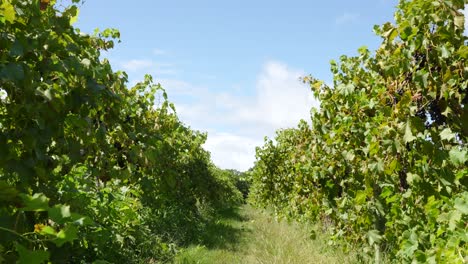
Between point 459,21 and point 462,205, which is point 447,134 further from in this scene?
point 459,21

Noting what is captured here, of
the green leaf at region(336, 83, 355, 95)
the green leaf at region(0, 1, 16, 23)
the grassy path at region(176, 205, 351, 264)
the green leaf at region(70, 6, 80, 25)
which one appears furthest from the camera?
the grassy path at region(176, 205, 351, 264)

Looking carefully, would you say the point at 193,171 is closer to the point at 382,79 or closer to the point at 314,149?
the point at 314,149

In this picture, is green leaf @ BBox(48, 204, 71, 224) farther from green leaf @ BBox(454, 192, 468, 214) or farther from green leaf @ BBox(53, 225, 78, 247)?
green leaf @ BBox(454, 192, 468, 214)

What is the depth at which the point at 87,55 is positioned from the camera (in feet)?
8.37

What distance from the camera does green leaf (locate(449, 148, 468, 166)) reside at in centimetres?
277

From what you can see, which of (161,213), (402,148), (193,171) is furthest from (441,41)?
(193,171)

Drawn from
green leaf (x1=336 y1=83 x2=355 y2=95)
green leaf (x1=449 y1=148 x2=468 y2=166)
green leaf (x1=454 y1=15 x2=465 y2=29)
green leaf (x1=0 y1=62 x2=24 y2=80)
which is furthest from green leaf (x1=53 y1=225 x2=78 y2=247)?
green leaf (x1=336 y1=83 x2=355 y2=95)

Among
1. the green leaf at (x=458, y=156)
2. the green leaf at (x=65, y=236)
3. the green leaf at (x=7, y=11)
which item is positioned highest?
the green leaf at (x=7, y=11)

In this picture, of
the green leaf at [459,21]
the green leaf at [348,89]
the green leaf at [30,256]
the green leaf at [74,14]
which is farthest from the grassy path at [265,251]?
the green leaf at [30,256]

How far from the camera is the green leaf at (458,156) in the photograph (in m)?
2.77

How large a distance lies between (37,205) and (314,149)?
477cm

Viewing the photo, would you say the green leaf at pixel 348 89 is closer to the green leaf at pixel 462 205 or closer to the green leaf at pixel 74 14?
the green leaf at pixel 462 205

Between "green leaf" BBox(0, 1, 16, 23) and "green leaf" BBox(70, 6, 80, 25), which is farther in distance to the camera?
"green leaf" BBox(70, 6, 80, 25)

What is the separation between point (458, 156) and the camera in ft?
9.20
